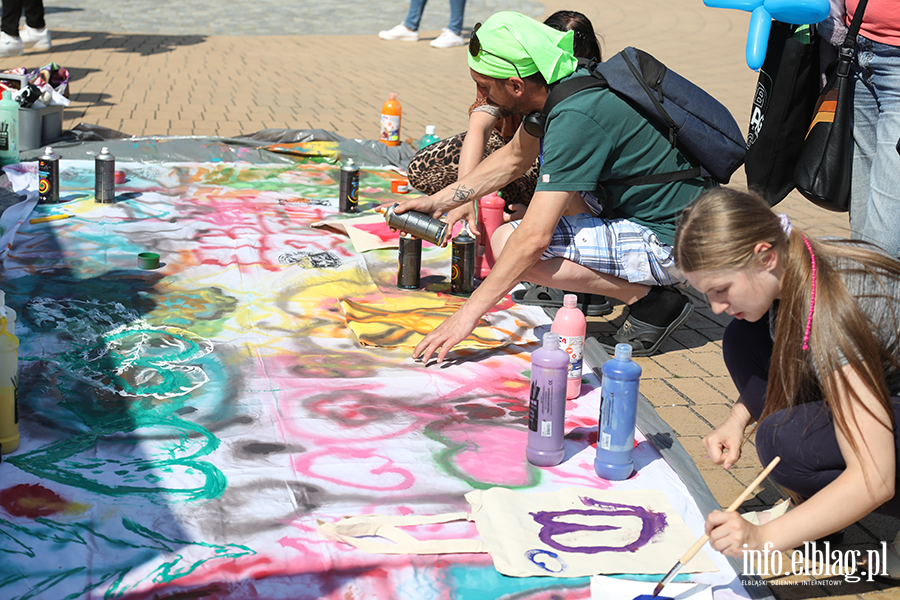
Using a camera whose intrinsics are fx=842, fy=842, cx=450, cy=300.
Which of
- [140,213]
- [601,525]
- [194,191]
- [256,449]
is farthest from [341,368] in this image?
[194,191]

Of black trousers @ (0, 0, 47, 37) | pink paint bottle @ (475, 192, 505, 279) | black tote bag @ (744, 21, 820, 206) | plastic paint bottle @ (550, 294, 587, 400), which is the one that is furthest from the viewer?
black trousers @ (0, 0, 47, 37)

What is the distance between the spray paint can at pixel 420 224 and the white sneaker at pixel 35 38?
23.8 feet

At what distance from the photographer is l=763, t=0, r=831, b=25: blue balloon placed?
283 centimetres

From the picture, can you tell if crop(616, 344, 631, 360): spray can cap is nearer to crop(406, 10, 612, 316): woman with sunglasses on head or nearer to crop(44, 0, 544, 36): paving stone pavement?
crop(406, 10, 612, 316): woman with sunglasses on head

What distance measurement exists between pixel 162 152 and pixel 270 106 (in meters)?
2.04

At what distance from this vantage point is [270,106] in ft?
24.4

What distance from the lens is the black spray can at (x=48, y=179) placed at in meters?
4.48

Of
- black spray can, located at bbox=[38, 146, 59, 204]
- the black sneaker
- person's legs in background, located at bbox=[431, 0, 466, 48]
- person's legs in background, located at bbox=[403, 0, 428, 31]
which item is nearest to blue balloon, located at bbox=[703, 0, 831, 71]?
the black sneaker

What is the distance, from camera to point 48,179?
4.48 metres

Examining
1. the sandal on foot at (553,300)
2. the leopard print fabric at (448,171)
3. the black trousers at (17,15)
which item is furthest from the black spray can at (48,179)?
the black trousers at (17,15)

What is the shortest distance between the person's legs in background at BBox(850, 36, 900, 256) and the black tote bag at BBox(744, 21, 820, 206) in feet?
Result: 0.56

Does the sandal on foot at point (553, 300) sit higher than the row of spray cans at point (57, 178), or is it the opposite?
the row of spray cans at point (57, 178)

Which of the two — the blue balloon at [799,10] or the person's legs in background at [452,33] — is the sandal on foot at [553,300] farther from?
the person's legs in background at [452,33]

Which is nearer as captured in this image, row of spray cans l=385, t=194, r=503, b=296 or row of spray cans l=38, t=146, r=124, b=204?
row of spray cans l=385, t=194, r=503, b=296
